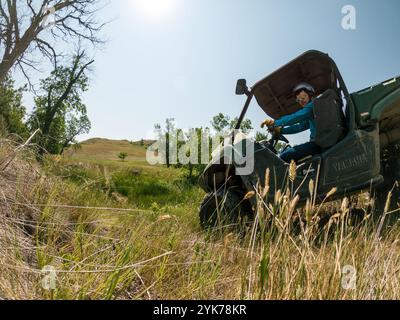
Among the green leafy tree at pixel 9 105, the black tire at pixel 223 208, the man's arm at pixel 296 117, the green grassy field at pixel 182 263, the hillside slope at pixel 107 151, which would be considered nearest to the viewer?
the green grassy field at pixel 182 263

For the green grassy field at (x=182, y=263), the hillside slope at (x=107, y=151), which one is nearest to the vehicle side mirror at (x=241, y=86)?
the green grassy field at (x=182, y=263)

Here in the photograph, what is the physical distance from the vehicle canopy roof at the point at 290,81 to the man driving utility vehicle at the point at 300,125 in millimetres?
402

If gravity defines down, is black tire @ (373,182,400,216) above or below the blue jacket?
below

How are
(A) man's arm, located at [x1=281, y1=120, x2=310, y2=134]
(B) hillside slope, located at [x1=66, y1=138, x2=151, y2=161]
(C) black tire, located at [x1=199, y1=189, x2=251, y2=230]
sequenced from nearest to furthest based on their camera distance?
(C) black tire, located at [x1=199, y1=189, x2=251, y2=230]
(A) man's arm, located at [x1=281, y1=120, x2=310, y2=134]
(B) hillside slope, located at [x1=66, y1=138, x2=151, y2=161]

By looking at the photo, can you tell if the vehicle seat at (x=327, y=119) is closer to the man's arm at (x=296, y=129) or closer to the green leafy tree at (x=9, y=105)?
the man's arm at (x=296, y=129)

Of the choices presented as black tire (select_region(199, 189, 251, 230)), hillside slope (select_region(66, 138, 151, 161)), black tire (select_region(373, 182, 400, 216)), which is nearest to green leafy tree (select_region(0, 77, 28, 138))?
black tire (select_region(199, 189, 251, 230))

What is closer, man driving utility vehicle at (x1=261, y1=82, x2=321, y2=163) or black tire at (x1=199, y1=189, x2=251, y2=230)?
man driving utility vehicle at (x1=261, y1=82, x2=321, y2=163)

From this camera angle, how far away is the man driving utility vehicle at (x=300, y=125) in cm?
440

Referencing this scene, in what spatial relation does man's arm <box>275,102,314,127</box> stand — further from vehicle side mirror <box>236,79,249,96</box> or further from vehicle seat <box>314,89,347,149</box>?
vehicle side mirror <box>236,79,249,96</box>

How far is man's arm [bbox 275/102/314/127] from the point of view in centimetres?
439

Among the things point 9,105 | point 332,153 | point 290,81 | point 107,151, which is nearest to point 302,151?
point 332,153

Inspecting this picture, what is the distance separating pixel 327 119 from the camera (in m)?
4.31

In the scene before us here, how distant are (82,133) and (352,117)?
43.2m
